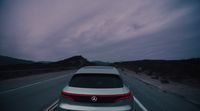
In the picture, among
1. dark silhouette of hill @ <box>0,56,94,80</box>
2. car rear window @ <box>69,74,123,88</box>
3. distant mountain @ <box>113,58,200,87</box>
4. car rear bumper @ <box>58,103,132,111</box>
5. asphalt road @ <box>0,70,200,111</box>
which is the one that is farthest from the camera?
dark silhouette of hill @ <box>0,56,94,80</box>

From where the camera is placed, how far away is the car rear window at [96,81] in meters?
4.78

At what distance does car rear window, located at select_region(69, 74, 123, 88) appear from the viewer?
188 inches

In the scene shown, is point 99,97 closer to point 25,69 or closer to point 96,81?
point 96,81

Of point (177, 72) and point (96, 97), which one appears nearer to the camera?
point (96, 97)

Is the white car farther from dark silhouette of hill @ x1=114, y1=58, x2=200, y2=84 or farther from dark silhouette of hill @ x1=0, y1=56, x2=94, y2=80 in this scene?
dark silhouette of hill @ x1=0, y1=56, x2=94, y2=80

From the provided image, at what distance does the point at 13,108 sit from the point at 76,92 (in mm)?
4166

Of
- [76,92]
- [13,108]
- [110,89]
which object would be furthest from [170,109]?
[13,108]

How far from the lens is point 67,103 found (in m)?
4.48

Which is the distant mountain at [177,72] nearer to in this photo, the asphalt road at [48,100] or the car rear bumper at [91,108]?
the asphalt road at [48,100]

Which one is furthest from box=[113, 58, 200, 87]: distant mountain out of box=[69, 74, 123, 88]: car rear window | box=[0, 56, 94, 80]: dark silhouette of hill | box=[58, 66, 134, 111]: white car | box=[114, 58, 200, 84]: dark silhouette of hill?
box=[0, 56, 94, 80]: dark silhouette of hill

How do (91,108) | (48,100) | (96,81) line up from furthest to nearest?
(48,100) → (96,81) → (91,108)

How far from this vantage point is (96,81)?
16.5ft

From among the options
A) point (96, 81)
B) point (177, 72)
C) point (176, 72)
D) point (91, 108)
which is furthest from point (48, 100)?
point (176, 72)

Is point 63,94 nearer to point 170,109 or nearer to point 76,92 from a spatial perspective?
point 76,92
